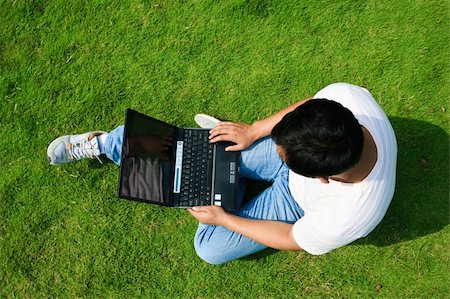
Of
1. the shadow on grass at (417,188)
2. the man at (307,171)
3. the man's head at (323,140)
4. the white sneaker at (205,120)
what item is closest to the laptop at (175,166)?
the man at (307,171)

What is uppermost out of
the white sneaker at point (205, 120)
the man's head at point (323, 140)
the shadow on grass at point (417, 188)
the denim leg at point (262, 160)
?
the man's head at point (323, 140)

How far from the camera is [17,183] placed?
386 centimetres

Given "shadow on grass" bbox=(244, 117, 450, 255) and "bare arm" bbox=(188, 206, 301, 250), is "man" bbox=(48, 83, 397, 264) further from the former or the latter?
"shadow on grass" bbox=(244, 117, 450, 255)

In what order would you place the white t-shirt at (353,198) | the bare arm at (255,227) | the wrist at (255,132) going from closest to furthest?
the white t-shirt at (353,198) < the bare arm at (255,227) < the wrist at (255,132)

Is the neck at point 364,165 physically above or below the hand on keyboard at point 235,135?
above

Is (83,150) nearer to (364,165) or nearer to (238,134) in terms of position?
(238,134)

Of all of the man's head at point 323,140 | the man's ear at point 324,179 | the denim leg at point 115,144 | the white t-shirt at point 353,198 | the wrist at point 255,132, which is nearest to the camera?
the man's head at point 323,140

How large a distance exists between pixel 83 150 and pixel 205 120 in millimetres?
1049

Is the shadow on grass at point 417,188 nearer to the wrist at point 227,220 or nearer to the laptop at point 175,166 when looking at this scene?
the laptop at point 175,166

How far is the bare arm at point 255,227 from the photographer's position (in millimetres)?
2834

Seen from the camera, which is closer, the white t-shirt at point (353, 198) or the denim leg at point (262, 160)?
the white t-shirt at point (353, 198)

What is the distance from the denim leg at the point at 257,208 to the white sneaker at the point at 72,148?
115 centimetres

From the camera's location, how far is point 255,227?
299 centimetres

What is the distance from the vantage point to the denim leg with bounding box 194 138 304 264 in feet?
10.4
